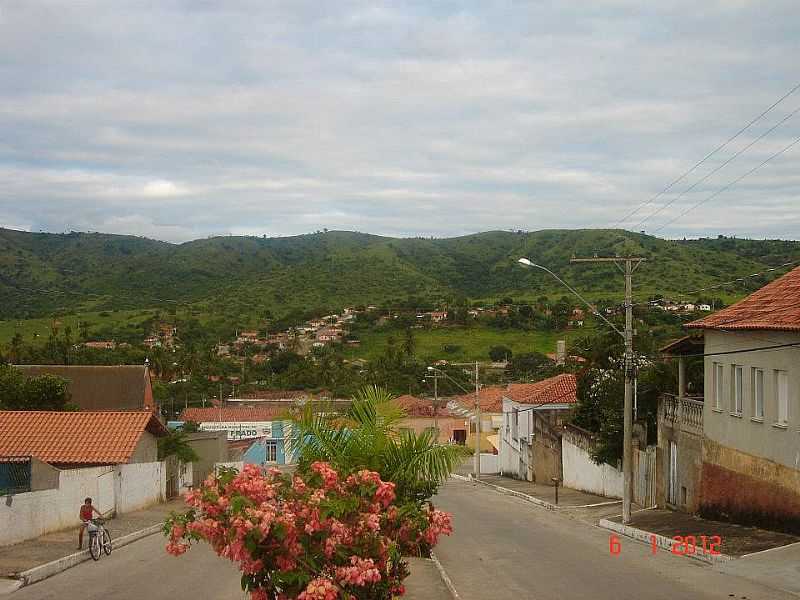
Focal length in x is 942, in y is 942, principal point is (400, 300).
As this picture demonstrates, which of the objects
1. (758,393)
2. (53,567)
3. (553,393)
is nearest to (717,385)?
(758,393)

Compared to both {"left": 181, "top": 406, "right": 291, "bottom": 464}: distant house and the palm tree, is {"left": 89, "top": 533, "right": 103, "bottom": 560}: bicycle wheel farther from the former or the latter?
{"left": 181, "top": 406, "right": 291, "bottom": 464}: distant house

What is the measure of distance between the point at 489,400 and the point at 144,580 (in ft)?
189

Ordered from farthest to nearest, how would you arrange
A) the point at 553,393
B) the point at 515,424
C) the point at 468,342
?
the point at 468,342 < the point at 515,424 < the point at 553,393

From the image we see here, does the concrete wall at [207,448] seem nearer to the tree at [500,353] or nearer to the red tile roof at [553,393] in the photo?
the red tile roof at [553,393]

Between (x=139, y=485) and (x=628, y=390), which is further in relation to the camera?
(x=139, y=485)

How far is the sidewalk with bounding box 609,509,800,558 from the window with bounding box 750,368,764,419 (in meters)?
2.58

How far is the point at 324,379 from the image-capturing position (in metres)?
83.1

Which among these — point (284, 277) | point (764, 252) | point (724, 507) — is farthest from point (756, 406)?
point (284, 277)

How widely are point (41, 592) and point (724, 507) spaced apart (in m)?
15.7

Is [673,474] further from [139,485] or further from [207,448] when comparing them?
[207,448]

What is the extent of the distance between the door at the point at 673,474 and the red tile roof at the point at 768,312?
4357 millimetres

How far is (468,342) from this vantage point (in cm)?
9431

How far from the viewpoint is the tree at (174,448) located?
130ft

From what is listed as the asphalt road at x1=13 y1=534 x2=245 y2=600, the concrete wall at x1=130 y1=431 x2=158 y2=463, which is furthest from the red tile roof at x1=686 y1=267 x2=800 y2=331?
the concrete wall at x1=130 y1=431 x2=158 y2=463
